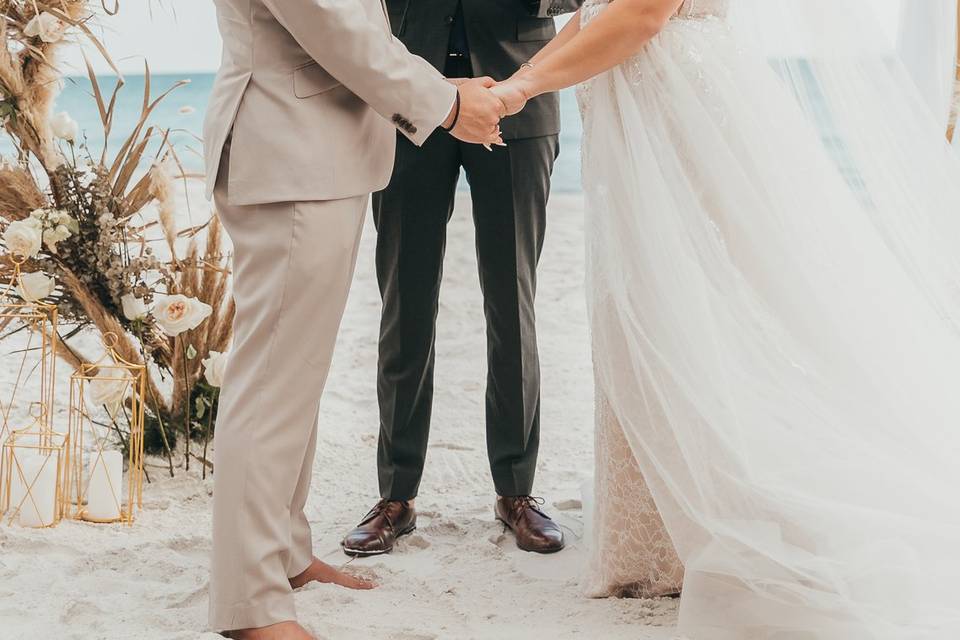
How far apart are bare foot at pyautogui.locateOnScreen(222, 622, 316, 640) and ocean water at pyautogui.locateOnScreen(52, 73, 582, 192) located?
10158 millimetres

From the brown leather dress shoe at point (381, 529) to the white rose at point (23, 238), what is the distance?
1136mm

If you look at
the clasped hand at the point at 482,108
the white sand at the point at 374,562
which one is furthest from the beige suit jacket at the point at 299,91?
the white sand at the point at 374,562

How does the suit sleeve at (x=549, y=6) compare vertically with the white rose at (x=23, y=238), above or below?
above

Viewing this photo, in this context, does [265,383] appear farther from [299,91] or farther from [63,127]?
[63,127]

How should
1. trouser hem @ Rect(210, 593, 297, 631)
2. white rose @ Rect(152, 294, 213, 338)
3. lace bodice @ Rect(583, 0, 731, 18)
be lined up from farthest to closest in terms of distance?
white rose @ Rect(152, 294, 213, 338) → lace bodice @ Rect(583, 0, 731, 18) → trouser hem @ Rect(210, 593, 297, 631)

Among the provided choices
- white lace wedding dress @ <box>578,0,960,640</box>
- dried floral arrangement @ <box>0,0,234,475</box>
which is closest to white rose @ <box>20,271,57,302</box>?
dried floral arrangement @ <box>0,0,234,475</box>

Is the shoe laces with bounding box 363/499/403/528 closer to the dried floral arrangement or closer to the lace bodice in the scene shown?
the dried floral arrangement

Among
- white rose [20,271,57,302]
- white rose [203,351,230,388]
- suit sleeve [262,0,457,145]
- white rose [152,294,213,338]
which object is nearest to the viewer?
suit sleeve [262,0,457,145]

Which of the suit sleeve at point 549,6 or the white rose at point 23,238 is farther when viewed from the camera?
the white rose at point 23,238

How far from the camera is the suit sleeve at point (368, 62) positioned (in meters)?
1.75

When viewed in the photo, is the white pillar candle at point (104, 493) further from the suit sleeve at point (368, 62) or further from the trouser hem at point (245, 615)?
the suit sleeve at point (368, 62)

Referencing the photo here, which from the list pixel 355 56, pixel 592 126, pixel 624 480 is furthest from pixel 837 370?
pixel 355 56

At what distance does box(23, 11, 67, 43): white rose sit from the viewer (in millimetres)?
2787

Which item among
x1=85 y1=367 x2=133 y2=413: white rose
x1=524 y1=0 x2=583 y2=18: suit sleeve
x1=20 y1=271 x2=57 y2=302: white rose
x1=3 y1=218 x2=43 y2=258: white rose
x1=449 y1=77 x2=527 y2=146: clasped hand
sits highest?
x1=524 y1=0 x2=583 y2=18: suit sleeve
